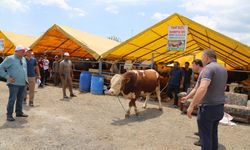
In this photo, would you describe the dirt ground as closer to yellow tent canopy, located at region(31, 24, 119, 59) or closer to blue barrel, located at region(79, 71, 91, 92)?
blue barrel, located at region(79, 71, 91, 92)

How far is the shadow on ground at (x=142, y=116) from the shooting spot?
9.02 m

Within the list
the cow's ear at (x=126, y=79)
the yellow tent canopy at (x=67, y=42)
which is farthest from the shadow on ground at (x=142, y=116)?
the yellow tent canopy at (x=67, y=42)

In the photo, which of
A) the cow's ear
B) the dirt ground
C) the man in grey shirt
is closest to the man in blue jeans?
the dirt ground

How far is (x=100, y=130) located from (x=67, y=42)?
43.8ft

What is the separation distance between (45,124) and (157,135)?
286cm

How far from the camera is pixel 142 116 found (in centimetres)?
1016

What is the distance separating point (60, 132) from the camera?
292 inches

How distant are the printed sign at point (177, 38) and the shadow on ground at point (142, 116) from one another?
8.81 ft

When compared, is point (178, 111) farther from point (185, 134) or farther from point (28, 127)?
point (28, 127)

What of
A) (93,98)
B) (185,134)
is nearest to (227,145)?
(185,134)

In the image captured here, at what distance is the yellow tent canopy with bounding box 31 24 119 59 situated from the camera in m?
16.5

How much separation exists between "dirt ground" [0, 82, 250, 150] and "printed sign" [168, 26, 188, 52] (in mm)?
2631

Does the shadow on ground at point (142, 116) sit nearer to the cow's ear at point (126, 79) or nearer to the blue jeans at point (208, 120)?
the cow's ear at point (126, 79)

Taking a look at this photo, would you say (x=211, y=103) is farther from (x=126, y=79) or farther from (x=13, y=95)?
(x=126, y=79)
